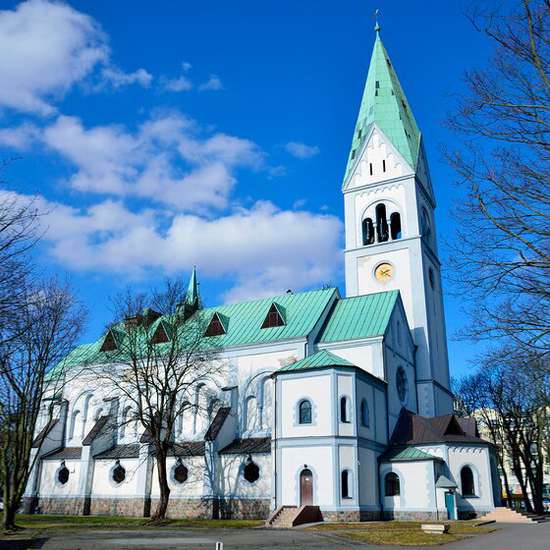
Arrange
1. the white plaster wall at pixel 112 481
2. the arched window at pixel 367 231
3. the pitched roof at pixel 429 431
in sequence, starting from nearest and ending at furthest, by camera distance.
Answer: the pitched roof at pixel 429 431 → the white plaster wall at pixel 112 481 → the arched window at pixel 367 231

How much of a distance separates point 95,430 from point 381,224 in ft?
94.2

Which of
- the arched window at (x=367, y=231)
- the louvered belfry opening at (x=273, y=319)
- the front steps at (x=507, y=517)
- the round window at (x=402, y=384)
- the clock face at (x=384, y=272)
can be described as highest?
the arched window at (x=367, y=231)

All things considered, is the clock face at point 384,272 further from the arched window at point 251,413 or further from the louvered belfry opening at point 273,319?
the arched window at point 251,413

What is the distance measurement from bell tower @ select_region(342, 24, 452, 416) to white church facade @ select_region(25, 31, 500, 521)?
0.12 metres

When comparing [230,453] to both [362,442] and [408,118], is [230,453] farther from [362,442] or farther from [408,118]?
[408,118]

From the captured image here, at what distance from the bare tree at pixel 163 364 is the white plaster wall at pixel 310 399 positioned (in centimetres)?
680

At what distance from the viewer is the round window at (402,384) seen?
42.3 metres

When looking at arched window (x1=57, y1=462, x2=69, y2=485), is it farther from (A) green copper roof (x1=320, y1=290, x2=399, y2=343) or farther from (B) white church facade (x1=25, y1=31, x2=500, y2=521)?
(A) green copper roof (x1=320, y1=290, x2=399, y2=343)

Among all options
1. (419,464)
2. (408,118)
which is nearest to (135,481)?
(419,464)

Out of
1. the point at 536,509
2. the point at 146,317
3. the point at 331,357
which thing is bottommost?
the point at 536,509

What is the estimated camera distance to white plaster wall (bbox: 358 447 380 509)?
34688 mm

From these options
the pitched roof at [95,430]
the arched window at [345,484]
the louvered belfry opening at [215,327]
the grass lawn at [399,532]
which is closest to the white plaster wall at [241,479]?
the arched window at [345,484]

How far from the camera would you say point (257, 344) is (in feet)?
143

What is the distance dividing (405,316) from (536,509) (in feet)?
77.7
